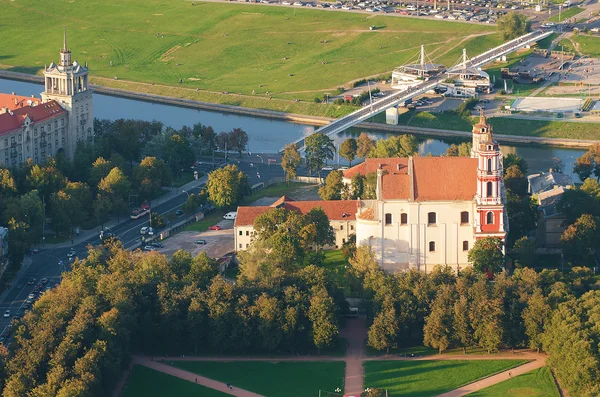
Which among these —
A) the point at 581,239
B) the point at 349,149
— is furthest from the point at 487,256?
the point at 349,149

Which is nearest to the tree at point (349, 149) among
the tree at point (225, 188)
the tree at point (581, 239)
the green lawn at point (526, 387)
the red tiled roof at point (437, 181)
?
the tree at point (225, 188)

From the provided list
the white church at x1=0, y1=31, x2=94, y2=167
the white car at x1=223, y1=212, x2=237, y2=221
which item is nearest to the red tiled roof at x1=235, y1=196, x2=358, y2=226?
the white car at x1=223, y1=212, x2=237, y2=221

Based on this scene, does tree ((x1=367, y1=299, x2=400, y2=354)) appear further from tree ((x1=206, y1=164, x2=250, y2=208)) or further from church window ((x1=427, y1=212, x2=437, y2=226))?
tree ((x1=206, y1=164, x2=250, y2=208))

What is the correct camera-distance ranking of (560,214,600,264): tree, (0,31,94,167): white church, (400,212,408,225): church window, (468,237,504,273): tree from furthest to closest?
(0,31,94,167): white church, (560,214,600,264): tree, (400,212,408,225): church window, (468,237,504,273): tree

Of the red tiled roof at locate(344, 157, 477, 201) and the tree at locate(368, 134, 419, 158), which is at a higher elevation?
the tree at locate(368, 134, 419, 158)

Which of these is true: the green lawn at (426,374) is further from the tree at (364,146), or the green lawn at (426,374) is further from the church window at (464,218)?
the tree at (364,146)

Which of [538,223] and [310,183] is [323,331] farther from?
[310,183]
